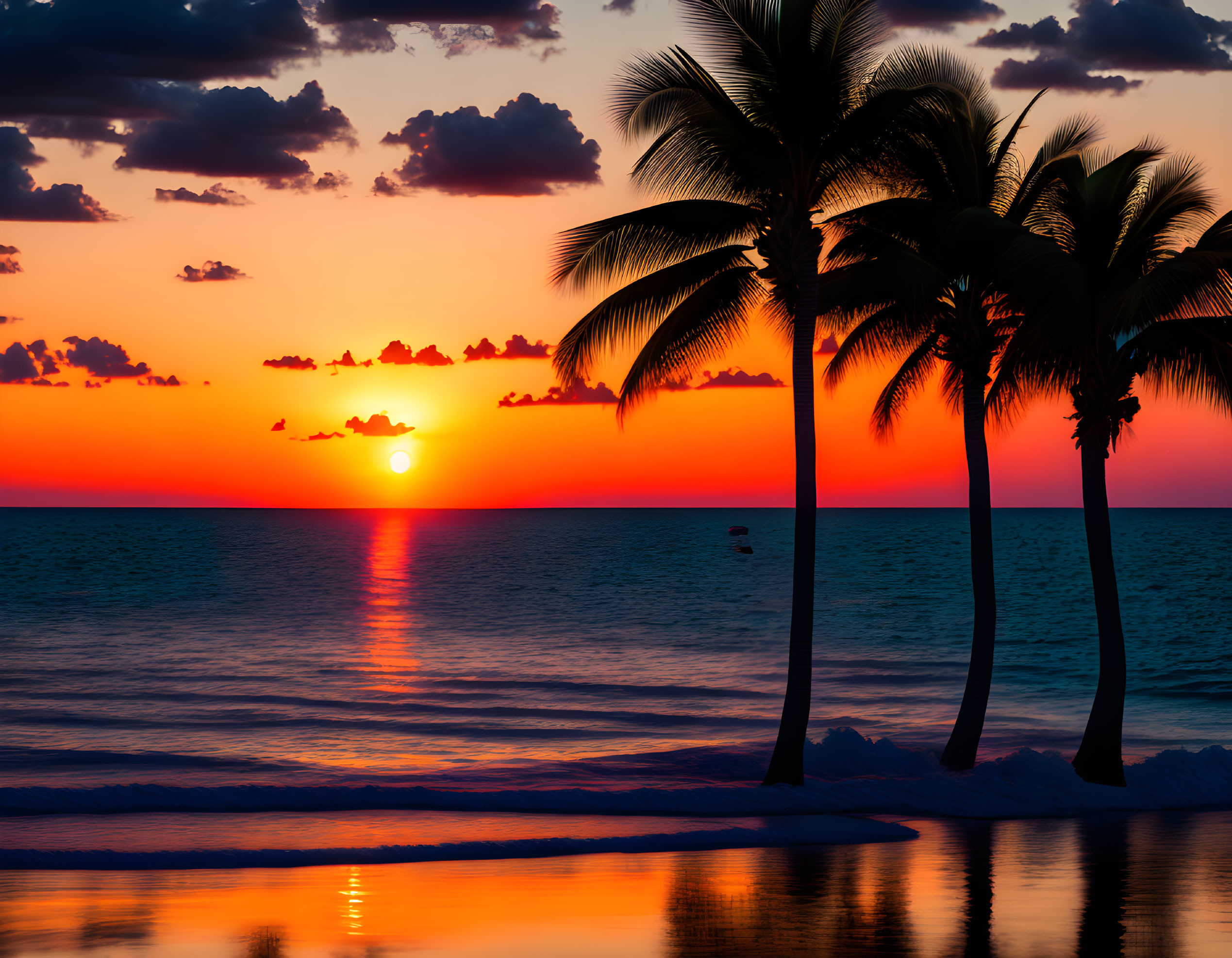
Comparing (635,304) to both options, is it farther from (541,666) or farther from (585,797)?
(541,666)

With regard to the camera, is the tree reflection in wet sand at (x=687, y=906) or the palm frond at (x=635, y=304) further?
the palm frond at (x=635, y=304)

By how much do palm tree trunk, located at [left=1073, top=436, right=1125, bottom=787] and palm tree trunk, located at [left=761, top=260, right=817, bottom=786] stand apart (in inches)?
169

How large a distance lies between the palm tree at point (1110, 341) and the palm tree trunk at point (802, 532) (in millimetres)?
3388

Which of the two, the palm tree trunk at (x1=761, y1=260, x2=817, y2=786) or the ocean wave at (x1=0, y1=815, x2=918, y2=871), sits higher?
the palm tree trunk at (x1=761, y1=260, x2=817, y2=786)

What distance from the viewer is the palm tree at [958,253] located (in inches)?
655

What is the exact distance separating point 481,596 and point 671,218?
213 ft

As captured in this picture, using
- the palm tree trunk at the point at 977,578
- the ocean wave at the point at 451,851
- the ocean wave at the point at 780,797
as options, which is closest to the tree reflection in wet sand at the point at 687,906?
the ocean wave at the point at 451,851

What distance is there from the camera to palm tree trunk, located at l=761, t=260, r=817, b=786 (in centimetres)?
1669

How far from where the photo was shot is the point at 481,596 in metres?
79.7

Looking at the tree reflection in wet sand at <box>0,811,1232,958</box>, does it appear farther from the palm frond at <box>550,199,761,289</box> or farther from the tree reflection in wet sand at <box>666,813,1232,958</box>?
the palm frond at <box>550,199,761,289</box>

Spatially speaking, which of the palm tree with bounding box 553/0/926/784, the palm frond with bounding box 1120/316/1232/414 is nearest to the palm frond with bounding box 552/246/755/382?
the palm tree with bounding box 553/0/926/784

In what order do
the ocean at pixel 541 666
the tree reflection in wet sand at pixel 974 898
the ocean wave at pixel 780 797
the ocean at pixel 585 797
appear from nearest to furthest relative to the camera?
the tree reflection in wet sand at pixel 974 898 → the ocean at pixel 585 797 → the ocean wave at pixel 780 797 → the ocean at pixel 541 666

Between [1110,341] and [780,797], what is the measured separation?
27.6 feet

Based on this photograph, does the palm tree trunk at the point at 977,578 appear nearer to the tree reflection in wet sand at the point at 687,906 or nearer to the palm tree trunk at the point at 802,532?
the palm tree trunk at the point at 802,532
